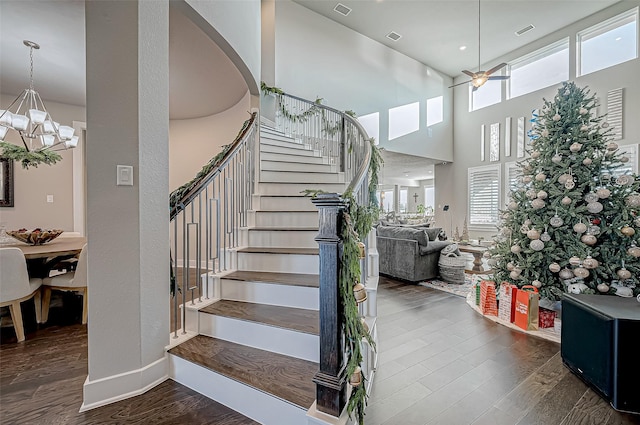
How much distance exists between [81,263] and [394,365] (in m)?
3.03

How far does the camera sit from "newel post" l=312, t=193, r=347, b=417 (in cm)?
132

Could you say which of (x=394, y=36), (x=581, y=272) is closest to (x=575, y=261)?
(x=581, y=272)

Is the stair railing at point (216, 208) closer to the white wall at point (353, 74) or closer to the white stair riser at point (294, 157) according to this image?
the white stair riser at point (294, 157)

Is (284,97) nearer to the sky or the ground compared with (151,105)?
nearer to the sky

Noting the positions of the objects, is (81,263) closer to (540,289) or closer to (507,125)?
(540,289)

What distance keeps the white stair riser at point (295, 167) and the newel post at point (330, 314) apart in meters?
2.90

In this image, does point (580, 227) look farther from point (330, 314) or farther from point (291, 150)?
point (291, 150)

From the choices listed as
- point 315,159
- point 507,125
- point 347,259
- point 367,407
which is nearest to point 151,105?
point 347,259

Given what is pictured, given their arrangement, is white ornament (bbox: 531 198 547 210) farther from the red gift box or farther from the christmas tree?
the red gift box

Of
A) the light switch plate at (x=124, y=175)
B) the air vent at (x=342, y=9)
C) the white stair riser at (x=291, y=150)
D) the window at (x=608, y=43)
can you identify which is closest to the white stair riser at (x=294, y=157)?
the white stair riser at (x=291, y=150)

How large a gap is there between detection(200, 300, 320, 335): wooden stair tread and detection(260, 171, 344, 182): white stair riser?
2002 mm

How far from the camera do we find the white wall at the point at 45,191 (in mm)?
4363

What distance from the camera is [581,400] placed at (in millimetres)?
1793

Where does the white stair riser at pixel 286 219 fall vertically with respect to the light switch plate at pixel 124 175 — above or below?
below
